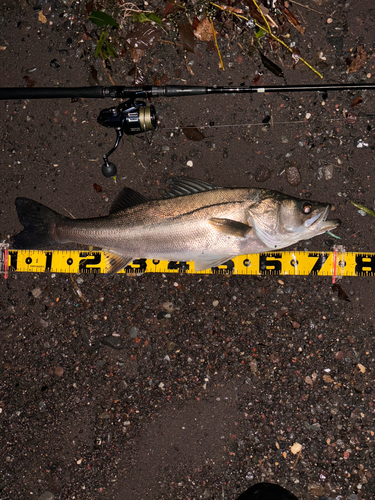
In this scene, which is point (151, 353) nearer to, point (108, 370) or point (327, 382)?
point (108, 370)

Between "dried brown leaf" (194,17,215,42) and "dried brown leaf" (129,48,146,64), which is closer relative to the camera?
"dried brown leaf" (194,17,215,42)

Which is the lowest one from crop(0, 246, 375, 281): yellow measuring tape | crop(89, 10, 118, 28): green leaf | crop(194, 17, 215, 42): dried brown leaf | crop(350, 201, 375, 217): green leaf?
crop(0, 246, 375, 281): yellow measuring tape

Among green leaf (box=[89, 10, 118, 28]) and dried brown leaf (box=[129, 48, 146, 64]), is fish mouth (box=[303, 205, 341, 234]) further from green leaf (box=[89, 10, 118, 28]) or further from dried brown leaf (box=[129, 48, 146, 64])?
green leaf (box=[89, 10, 118, 28])

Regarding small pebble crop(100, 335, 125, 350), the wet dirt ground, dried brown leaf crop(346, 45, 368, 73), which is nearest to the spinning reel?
the wet dirt ground

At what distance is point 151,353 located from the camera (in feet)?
12.6

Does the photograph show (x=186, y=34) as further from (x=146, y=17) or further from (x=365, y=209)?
(x=365, y=209)

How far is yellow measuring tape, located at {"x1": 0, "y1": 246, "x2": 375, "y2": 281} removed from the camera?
3.70m

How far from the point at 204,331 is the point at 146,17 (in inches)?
148

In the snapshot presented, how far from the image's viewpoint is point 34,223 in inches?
149

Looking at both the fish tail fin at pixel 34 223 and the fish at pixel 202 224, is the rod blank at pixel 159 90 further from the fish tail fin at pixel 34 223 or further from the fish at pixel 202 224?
→ the fish tail fin at pixel 34 223

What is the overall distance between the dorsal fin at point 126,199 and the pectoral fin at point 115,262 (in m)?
0.49

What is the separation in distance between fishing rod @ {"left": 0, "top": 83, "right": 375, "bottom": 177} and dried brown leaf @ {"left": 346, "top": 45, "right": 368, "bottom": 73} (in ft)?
1.29

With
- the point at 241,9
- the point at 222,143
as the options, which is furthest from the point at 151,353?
the point at 241,9

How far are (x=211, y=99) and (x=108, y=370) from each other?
136 inches
